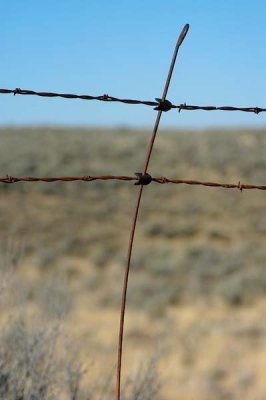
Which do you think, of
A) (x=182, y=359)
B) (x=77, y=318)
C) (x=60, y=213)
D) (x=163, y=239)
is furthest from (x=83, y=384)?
(x=60, y=213)

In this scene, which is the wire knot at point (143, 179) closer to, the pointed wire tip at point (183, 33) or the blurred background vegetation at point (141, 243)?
the pointed wire tip at point (183, 33)

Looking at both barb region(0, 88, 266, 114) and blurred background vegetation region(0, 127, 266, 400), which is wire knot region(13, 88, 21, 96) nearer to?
barb region(0, 88, 266, 114)

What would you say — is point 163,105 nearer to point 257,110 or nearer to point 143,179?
point 143,179

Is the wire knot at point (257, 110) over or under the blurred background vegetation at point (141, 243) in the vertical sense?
under

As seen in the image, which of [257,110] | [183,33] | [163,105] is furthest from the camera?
[257,110]

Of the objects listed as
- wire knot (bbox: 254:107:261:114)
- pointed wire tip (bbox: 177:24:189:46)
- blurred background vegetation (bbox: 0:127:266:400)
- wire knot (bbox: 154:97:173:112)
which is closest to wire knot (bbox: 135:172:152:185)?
wire knot (bbox: 154:97:173:112)

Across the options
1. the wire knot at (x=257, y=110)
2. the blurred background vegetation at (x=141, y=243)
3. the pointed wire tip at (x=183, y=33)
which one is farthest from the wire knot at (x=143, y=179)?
the blurred background vegetation at (x=141, y=243)

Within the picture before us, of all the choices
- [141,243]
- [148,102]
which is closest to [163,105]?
[148,102]

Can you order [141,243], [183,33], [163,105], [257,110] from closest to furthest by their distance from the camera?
[183,33] < [163,105] < [257,110] < [141,243]

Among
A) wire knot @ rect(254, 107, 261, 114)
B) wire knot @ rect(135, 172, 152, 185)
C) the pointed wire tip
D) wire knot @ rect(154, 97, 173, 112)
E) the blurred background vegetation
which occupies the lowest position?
wire knot @ rect(135, 172, 152, 185)

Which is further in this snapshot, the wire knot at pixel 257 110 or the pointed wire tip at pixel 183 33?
the wire knot at pixel 257 110

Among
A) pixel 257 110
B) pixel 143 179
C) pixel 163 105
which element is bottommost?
pixel 143 179

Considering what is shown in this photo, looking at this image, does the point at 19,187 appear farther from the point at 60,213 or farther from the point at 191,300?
the point at 191,300

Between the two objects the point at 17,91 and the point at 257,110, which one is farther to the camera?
the point at 257,110
